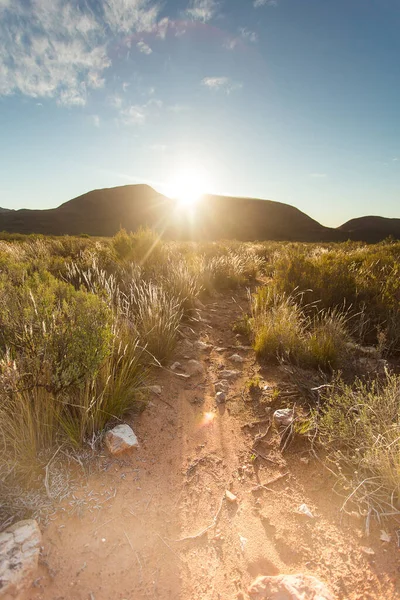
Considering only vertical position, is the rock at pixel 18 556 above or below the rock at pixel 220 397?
above

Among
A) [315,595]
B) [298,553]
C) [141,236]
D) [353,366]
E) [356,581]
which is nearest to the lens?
[315,595]

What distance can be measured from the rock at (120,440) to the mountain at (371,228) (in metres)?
72.4

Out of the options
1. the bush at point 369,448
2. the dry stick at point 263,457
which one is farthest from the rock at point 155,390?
the bush at point 369,448

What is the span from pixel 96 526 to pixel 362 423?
1.93 m

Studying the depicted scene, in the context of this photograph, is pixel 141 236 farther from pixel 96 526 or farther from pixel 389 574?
pixel 389 574

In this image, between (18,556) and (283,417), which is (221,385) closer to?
(283,417)

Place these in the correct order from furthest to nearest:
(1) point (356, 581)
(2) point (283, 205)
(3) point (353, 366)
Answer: (2) point (283, 205) → (3) point (353, 366) → (1) point (356, 581)

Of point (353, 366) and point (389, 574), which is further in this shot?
point (353, 366)

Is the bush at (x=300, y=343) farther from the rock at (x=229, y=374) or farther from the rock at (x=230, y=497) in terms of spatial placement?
the rock at (x=230, y=497)

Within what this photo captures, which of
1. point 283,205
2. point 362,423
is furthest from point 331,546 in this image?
point 283,205

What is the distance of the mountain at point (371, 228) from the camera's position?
2657 inches

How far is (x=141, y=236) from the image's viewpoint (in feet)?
28.9

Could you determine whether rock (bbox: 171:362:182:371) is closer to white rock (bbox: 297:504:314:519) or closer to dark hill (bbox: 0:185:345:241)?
white rock (bbox: 297:504:314:519)

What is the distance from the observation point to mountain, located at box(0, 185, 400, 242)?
70938 mm
